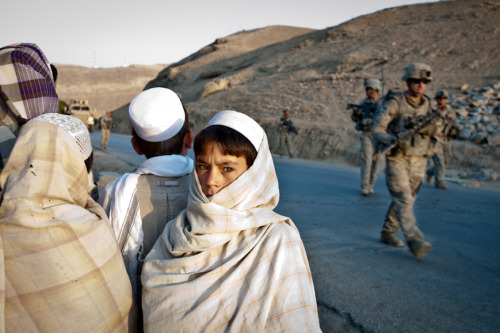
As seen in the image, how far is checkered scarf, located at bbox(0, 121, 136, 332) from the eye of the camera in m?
1.09

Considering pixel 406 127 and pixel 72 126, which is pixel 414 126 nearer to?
pixel 406 127

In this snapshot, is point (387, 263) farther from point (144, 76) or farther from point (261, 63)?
point (144, 76)

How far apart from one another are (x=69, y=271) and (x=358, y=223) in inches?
196

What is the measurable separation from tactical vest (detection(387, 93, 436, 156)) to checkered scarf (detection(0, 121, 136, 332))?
12.8ft

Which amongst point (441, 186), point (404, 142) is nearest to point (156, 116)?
point (404, 142)

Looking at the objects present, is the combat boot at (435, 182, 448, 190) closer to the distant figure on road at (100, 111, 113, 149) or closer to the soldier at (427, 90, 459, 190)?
the soldier at (427, 90, 459, 190)

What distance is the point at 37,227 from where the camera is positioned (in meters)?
1.09

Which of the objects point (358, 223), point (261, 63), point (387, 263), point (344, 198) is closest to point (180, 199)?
point (387, 263)

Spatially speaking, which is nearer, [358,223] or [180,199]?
[180,199]

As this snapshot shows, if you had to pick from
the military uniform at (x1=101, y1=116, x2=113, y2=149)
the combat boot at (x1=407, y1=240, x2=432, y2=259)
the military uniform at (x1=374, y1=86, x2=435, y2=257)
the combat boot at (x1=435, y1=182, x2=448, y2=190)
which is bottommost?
the military uniform at (x1=101, y1=116, x2=113, y2=149)

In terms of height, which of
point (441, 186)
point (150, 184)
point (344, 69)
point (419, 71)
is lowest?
point (441, 186)

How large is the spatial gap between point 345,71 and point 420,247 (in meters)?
24.6

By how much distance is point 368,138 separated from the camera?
841 centimetres

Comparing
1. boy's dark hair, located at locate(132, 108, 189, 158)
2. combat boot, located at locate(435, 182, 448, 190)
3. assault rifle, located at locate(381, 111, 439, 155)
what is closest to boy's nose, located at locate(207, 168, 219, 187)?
boy's dark hair, located at locate(132, 108, 189, 158)
